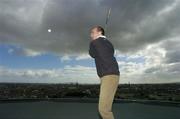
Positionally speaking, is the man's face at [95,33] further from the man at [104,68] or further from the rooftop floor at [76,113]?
the rooftop floor at [76,113]

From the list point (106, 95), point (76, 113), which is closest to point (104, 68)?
point (106, 95)

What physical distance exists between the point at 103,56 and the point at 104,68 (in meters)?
0.21

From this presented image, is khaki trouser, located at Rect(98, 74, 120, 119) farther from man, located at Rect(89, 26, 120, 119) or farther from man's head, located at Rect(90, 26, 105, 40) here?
man's head, located at Rect(90, 26, 105, 40)

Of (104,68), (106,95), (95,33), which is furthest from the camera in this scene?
(95,33)

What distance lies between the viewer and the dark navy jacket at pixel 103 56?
20.0 feet

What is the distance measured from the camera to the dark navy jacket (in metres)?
6.09

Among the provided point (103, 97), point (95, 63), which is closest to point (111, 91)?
point (103, 97)

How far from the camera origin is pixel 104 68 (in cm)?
611

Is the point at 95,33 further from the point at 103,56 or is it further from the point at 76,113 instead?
the point at 76,113

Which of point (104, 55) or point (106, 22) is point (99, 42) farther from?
point (106, 22)

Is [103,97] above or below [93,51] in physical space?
below

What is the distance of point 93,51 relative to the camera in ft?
20.7

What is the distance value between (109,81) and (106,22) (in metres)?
1.63

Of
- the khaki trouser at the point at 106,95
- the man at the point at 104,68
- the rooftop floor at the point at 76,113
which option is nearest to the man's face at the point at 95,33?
the man at the point at 104,68
